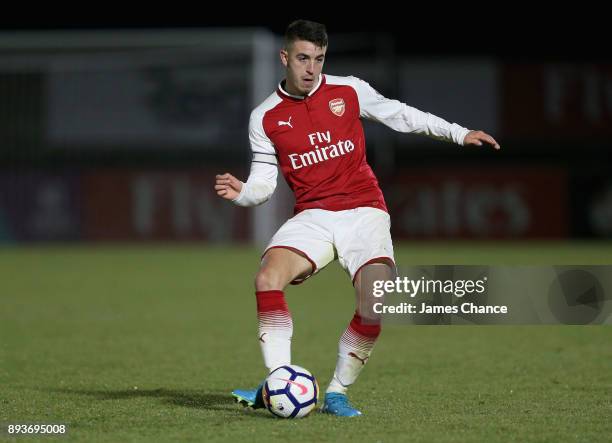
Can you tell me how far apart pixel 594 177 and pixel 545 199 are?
1.12 m

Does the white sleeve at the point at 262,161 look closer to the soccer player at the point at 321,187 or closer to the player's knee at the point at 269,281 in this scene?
the soccer player at the point at 321,187

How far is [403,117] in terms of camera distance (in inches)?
218

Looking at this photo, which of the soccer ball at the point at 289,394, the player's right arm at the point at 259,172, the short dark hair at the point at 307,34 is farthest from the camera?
the player's right arm at the point at 259,172

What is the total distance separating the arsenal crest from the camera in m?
5.61

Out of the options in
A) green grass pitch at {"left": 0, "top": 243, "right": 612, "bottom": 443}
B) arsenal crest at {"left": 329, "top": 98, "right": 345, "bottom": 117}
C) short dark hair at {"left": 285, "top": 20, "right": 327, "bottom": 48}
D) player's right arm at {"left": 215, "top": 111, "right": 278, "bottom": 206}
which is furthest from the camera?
arsenal crest at {"left": 329, "top": 98, "right": 345, "bottom": 117}

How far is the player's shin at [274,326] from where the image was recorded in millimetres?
5258

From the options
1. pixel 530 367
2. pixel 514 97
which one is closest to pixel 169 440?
pixel 530 367

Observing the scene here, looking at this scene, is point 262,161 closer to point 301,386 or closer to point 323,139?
point 323,139

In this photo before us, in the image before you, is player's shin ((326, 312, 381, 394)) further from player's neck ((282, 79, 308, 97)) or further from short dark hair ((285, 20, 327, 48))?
short dark hair ((285, 20, 327, 48))

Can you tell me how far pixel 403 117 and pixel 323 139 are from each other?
0.41 meters

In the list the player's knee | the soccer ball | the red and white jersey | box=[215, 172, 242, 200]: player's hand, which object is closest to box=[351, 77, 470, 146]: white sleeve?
the red and white jersey

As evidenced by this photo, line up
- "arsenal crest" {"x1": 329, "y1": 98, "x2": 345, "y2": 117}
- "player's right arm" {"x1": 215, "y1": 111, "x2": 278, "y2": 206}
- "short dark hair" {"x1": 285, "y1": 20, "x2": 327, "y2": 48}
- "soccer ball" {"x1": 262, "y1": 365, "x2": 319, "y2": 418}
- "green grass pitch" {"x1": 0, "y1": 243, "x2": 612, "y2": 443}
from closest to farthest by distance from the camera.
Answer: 1. "green grass pitch" {"x1": 0, "y1": 243, "x2": 612, "y2": 443}
2. "soccer ball" {"x1": 262, "y1": 365, "x2": 319, "y2": 418}
3. "short dark hair" {"x1": 285, "y1": 20, "x2": 327, "y2": 48}
4. "player's right arm" {"x1": 215, "y1": 111, "x2": 278, "y2": 206}
5. "arsenal crest" {"x1": 329, "y1": 98, "x2": 345, "y2": 117}

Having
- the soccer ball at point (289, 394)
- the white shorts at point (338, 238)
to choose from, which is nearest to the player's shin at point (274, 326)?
the soccer ball at point (289, 394)

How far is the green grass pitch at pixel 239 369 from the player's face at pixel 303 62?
1617mm
